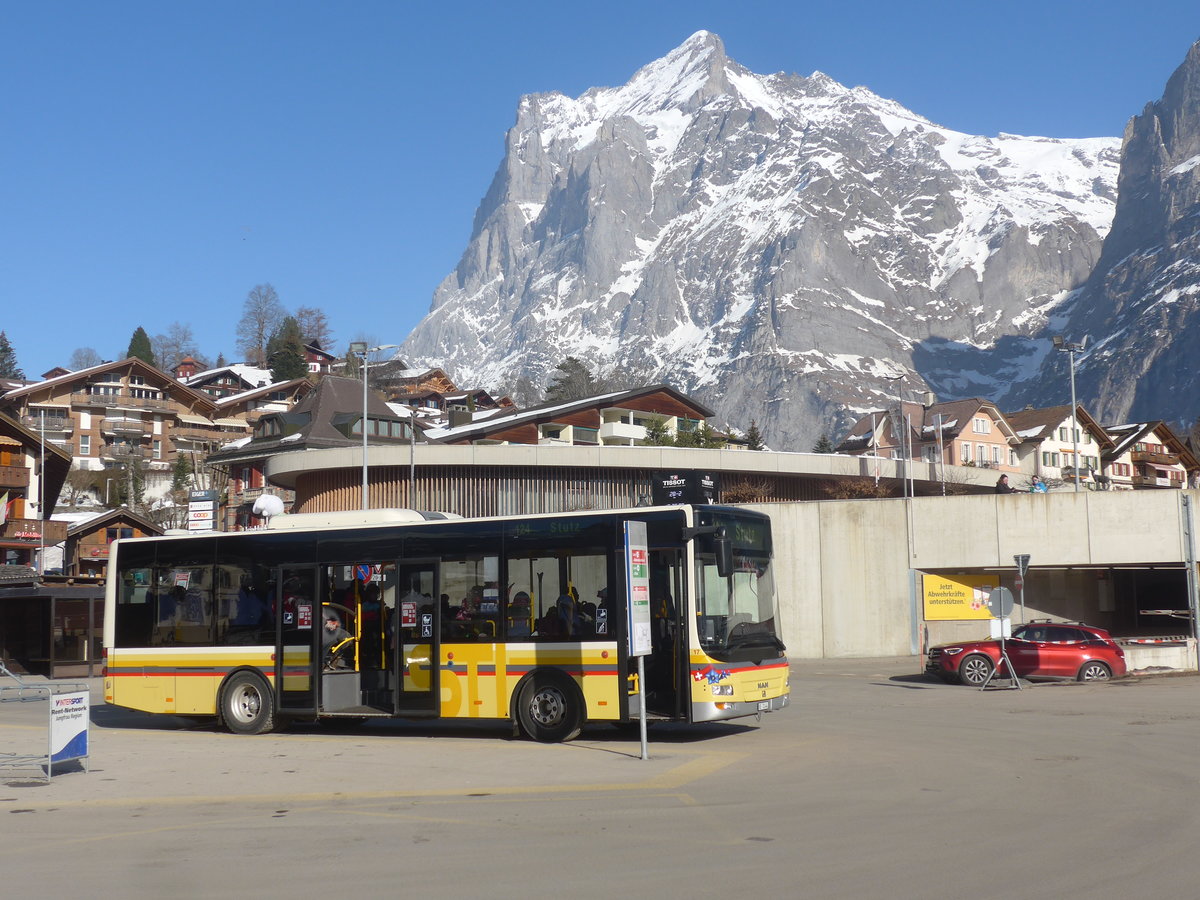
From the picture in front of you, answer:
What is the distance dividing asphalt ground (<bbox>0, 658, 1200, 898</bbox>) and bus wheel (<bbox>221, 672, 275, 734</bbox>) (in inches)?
14.4

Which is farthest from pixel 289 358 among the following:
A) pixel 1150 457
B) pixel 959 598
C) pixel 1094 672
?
pixel 1094 672

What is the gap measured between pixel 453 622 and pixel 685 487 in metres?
28.6

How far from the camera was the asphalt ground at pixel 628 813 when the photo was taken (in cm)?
836

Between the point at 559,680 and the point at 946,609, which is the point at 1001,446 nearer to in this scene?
the point at 946,609

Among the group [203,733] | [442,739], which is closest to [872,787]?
[442,739]

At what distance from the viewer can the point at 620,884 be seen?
8188mm

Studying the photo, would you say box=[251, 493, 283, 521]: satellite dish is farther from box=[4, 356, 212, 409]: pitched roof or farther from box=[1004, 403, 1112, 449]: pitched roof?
box=[1004, 403, 1112, 449]: pitched roof

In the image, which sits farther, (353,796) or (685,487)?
(685,487)

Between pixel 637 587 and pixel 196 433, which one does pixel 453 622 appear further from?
pixel 196 433

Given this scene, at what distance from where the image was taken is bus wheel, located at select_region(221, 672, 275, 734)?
1791 centimetres

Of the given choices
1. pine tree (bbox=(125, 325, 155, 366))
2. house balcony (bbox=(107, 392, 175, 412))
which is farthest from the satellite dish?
pine tree (bbox=(125, 325, 155, 366))

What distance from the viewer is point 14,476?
6353cm

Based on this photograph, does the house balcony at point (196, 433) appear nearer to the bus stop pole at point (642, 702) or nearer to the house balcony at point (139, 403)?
the house balcony at point (139, 403)

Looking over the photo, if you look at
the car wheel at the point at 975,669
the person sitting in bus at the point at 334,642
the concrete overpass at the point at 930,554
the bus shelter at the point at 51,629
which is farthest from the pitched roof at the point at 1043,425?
the person sitting in bus at the point at 334,642
